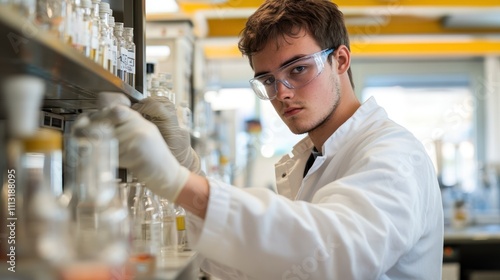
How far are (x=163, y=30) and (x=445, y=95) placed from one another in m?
4.62

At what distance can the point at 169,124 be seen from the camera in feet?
6.43

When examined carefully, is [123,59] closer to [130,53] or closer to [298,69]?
[130,53]

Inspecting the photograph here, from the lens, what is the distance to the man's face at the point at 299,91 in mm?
2105

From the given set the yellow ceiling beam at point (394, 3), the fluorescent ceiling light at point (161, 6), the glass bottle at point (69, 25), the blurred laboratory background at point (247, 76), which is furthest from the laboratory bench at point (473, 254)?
the glass bottle at point (69, 25)

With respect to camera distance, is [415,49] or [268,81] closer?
[268,81]

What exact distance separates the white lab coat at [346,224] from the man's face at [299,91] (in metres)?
0.24

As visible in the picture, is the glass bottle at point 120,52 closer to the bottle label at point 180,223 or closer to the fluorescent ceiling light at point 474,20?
the bottle label at point 180,223

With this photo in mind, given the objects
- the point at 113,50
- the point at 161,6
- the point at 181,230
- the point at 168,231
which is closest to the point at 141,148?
the point at 113,50

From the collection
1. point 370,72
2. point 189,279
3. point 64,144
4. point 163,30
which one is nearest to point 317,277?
point 189,279

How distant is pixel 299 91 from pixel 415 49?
5.89m

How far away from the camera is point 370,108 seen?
2236mm

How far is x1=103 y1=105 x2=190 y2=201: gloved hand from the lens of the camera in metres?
1.28

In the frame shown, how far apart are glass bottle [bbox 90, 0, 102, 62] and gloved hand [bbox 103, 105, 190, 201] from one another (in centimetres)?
24

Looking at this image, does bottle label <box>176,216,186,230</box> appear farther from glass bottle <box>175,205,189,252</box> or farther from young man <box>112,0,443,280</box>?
young man <box>112,0,443,280</box>
